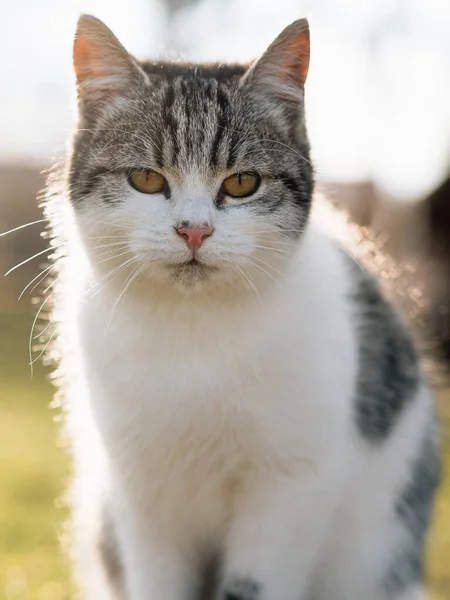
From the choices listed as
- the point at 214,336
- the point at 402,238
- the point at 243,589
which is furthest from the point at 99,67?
the point at 402,238

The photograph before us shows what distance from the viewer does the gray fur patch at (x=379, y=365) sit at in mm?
2260

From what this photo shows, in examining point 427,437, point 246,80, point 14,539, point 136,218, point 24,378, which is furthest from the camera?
point 24,378

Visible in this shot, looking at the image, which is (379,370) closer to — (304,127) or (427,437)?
(427,437)

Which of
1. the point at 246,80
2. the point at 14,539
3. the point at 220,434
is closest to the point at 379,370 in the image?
the point at 220,434

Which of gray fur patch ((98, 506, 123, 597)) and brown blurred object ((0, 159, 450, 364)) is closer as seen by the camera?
gray fur patch ((98, 506, 123, 597))

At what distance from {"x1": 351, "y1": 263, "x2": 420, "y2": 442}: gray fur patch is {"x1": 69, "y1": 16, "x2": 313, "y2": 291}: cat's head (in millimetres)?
429

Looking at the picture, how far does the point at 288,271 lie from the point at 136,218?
417 mm

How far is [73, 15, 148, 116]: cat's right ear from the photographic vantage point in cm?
198

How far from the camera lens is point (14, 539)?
345cm

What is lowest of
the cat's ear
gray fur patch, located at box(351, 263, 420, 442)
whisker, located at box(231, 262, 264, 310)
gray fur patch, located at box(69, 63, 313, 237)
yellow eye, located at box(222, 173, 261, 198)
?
gray fur patch, located at box(351, 263, 420, 442)

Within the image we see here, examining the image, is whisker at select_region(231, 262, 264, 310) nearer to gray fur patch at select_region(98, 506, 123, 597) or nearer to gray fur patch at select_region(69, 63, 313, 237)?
gray fur patch at select_region(69, 63, 313, 237)

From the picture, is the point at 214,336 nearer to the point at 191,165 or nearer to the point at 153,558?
the point at 191,165

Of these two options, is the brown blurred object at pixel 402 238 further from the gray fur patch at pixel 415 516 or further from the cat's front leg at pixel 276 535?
the cat's front leg at pixel 276 535

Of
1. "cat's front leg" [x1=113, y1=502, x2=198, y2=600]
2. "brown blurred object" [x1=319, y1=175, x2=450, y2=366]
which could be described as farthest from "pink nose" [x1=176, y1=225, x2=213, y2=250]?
"brown blurred object" [x1=319, y1=175, x2=450, y2=366]
